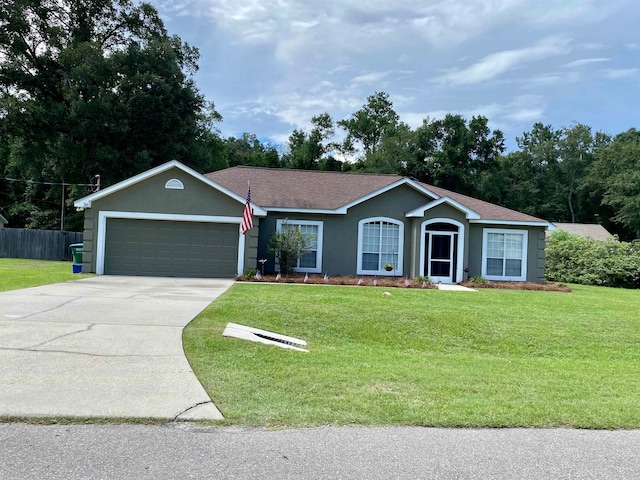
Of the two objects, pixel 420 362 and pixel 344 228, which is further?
pixel 344 228

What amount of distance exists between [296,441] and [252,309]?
6429 millimetres

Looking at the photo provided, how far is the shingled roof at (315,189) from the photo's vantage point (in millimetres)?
19562

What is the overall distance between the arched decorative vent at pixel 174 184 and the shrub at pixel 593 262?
18759 mm

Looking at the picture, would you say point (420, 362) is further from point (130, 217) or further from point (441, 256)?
point (130, 217)

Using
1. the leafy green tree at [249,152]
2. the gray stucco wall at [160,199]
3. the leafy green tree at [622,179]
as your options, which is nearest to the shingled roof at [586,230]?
the leafy green tree at [622,179]

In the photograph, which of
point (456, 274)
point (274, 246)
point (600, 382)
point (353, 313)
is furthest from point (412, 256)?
point (600, 382)

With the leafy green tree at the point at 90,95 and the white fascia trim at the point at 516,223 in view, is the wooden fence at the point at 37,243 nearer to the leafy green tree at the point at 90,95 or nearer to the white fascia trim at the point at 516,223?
the leafy green tree at the point at 90,95

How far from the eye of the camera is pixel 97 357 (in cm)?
662

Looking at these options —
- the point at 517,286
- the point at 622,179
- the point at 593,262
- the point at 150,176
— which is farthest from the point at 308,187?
the point at 622,179

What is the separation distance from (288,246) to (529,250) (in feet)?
33.1

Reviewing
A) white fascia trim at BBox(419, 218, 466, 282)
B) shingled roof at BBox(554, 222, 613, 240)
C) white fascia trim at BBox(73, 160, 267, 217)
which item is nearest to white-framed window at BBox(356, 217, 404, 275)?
white fascia trim at BBox(419, 218, 466, 282)

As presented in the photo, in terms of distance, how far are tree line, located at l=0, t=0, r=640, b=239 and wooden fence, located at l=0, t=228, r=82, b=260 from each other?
372 cm

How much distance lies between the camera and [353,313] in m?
10.6

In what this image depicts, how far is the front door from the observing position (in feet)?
63.4
